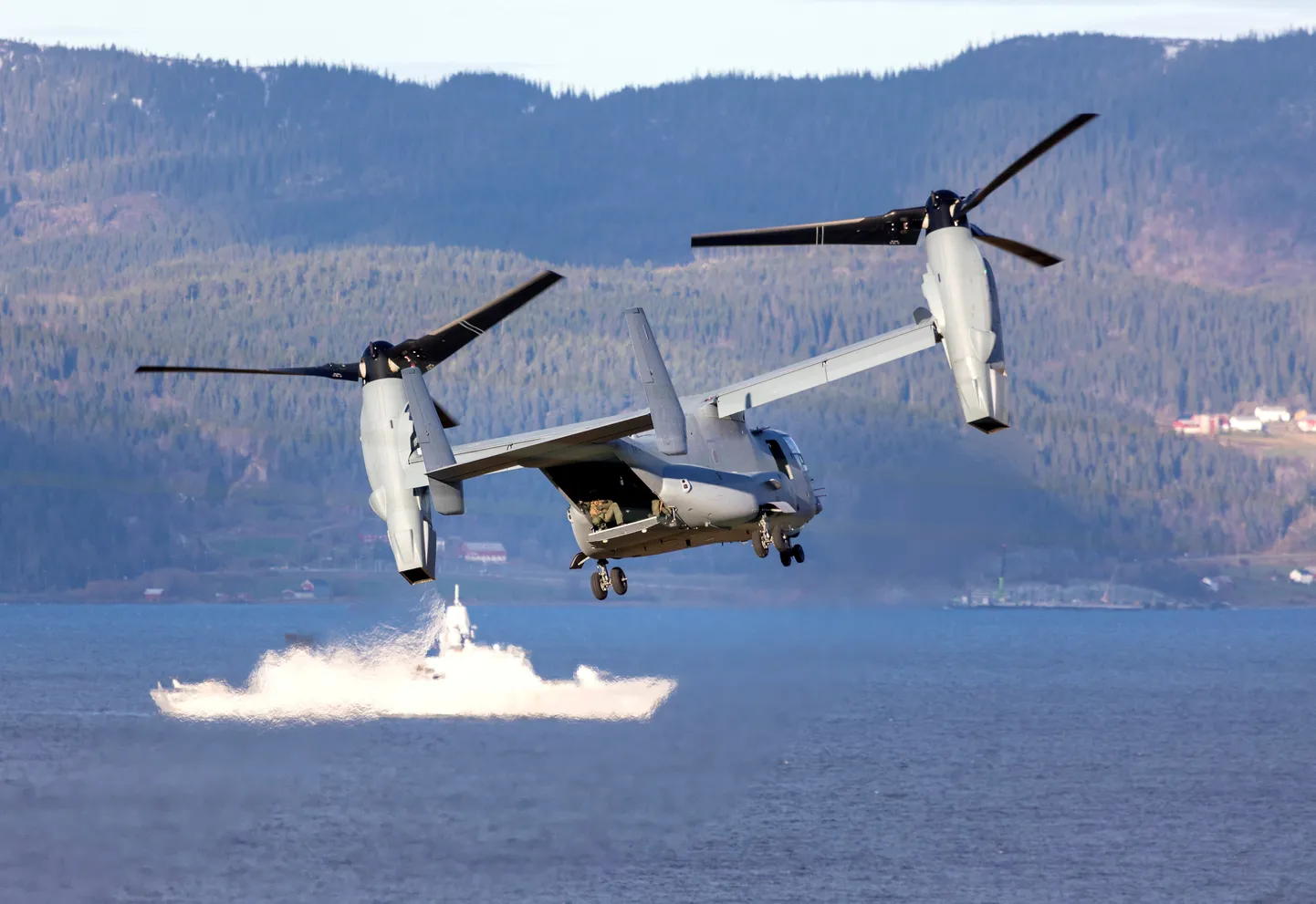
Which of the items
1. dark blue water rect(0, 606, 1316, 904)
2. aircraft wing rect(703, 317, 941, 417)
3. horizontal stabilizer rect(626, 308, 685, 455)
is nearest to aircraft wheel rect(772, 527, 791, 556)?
aircraft wing rect(703, 317, 941, 417)

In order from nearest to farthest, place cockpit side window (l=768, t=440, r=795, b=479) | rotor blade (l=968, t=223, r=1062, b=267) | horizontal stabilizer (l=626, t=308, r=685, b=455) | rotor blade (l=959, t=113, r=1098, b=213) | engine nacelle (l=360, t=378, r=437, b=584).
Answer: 1. rotor blade (l=959, t=113, r=1098, b=213)
2. horizontal stabilizer (l=626, t=308, r=685, b=455)
3. engine nacelle (l=360, t=378, r=437, b=584)
4. rotor blade (l=968, t=223, r=1062, b=267)
5. cockpit side window (l=768, t=440, r=795, b=479)

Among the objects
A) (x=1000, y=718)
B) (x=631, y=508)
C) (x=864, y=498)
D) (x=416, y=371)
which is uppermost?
(x=416, y=371)

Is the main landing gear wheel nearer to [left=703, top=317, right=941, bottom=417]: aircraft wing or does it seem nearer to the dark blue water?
[left=703, top=317, right=941, bottom=417]: aircraft wing

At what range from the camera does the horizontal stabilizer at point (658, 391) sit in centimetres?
3925

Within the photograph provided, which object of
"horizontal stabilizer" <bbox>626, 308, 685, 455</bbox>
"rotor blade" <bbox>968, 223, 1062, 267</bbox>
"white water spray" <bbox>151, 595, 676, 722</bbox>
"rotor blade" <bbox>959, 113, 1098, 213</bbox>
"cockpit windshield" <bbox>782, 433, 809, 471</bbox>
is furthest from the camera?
"white water spray" <bbox>151, 595, 676, 722</bbox>

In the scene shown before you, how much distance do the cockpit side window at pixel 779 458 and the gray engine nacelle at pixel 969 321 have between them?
510 inches

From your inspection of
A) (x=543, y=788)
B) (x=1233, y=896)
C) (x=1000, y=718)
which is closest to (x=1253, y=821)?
(x=1233, y=896)

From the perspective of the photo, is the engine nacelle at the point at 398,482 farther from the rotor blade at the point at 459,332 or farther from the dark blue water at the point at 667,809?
the dark blue water at the point at 667,809

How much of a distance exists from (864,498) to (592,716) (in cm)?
3112

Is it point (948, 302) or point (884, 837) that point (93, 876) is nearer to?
point (884, 837)

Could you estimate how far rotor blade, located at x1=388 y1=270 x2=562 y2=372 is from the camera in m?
41.2

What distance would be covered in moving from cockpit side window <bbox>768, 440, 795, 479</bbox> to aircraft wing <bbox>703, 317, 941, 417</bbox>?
220 centimetres

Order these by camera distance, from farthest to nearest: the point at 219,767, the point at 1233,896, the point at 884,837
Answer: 1. the point at 219,767
2. the point at 884,837
3. the point at 1233,896

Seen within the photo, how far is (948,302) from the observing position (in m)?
37.8
